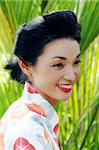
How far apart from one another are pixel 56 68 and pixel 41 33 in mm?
107

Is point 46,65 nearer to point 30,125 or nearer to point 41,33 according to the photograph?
point 41,33

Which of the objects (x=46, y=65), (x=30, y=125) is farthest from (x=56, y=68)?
(x=30, y=125)

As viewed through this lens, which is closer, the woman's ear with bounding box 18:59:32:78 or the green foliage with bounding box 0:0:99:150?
the woman's ear with bounding box 18:59:32:78

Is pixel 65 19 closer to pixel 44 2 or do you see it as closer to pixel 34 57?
pixel 34 57

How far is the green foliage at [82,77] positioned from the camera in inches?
84.6

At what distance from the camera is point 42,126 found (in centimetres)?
131

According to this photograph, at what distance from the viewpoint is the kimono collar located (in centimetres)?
140

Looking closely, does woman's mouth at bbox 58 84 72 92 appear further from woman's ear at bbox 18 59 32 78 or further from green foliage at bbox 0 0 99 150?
green foliage at bbox 0 0 99 150

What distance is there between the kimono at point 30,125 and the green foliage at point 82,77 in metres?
0.73

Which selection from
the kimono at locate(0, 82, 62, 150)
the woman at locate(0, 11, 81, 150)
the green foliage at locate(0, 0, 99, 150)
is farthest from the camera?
the green foliage at locate(0, 0, 99, 150)

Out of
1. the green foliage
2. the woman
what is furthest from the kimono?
the green foliage

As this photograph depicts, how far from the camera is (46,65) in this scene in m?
1.40

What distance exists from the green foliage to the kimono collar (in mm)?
717

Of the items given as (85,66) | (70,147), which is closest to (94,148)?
(70,147)
